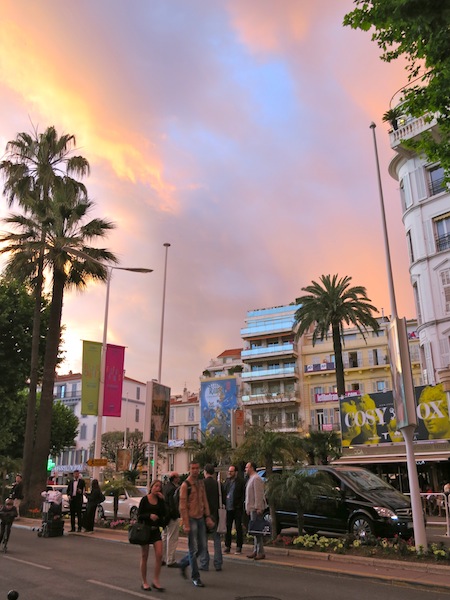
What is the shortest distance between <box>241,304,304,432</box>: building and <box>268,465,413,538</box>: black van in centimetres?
4736

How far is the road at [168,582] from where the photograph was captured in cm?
786

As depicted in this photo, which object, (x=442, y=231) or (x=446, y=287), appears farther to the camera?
(x=442, y=231)

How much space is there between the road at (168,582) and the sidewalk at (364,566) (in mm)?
164

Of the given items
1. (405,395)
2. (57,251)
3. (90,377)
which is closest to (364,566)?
(405,395)

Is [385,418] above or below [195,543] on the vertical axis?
above

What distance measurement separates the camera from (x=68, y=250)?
24094 millimetres

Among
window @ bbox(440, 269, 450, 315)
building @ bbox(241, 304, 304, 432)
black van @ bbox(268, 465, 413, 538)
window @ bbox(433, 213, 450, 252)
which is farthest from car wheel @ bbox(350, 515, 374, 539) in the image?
building @ bbox(241, 304, 304, 432)

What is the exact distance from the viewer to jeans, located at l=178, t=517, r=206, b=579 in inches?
338

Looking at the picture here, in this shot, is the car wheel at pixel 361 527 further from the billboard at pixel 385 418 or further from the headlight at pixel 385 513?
the billboard at pixel 385 418

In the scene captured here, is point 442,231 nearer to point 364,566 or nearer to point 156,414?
point 156,414

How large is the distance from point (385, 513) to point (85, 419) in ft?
247

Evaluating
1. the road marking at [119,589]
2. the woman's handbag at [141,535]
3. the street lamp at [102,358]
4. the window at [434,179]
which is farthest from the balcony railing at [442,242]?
the road marking at [119,589]

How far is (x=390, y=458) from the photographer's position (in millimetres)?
30125

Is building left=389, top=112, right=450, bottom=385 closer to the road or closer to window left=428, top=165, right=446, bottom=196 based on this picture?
window left=428, top=165, right=446, bottom=196
